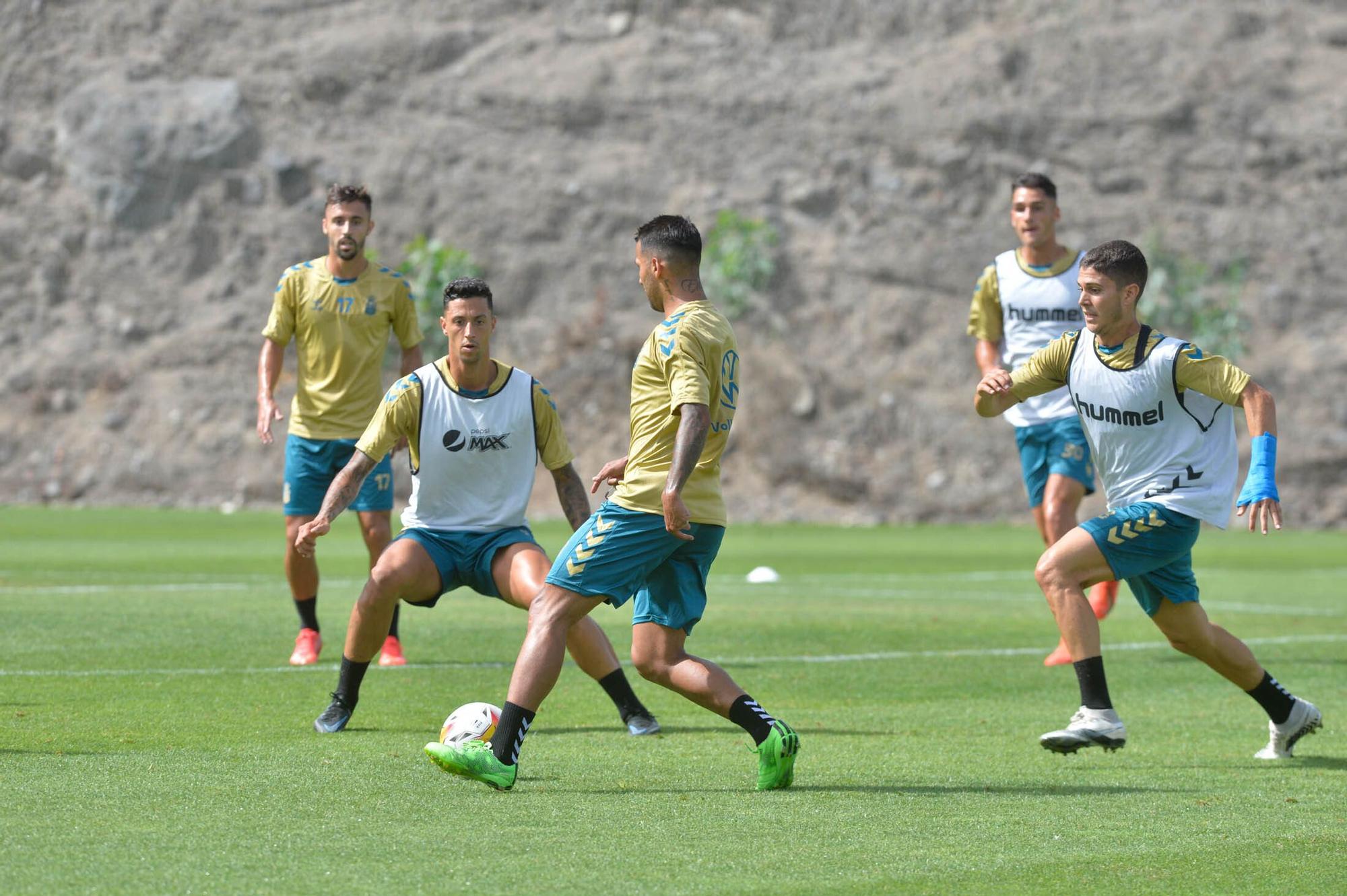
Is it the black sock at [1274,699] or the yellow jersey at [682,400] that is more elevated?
the yellow jersey at [682,400]

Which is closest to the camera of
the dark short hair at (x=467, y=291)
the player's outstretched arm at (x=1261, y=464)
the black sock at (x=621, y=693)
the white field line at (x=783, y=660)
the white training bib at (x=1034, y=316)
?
the player's outstretched arm at (x=1261, y=464)

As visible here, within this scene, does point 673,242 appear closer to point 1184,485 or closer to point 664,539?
point 664,539

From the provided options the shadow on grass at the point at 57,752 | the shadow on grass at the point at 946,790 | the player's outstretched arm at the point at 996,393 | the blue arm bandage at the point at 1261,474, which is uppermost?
the player's outstretched arm at the point at 996,393

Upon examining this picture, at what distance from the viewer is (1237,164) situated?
51625 mm

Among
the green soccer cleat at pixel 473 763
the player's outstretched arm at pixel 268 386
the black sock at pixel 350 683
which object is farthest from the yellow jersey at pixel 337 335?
the green soccer cleat at pixel 473 763

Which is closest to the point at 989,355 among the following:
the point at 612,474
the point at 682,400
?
the point at 612,474

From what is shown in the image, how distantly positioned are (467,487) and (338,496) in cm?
77

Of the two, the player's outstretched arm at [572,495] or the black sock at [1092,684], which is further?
the player's outstretched arm at [572,495]

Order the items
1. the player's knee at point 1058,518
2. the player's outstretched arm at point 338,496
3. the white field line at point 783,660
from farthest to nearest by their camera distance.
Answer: the player's knee at point 1058,518 < the white field line at point 783,660 < the player's outstretched arm at point 338,496

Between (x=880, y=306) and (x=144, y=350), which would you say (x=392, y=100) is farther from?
(x=880, y=306)

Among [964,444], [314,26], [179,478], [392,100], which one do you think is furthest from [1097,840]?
[314,26]

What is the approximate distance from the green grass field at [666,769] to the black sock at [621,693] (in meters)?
0.11

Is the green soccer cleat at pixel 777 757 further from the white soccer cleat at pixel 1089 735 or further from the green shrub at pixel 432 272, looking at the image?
the green shrub at pixel 432 272

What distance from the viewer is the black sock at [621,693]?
26.0ft
